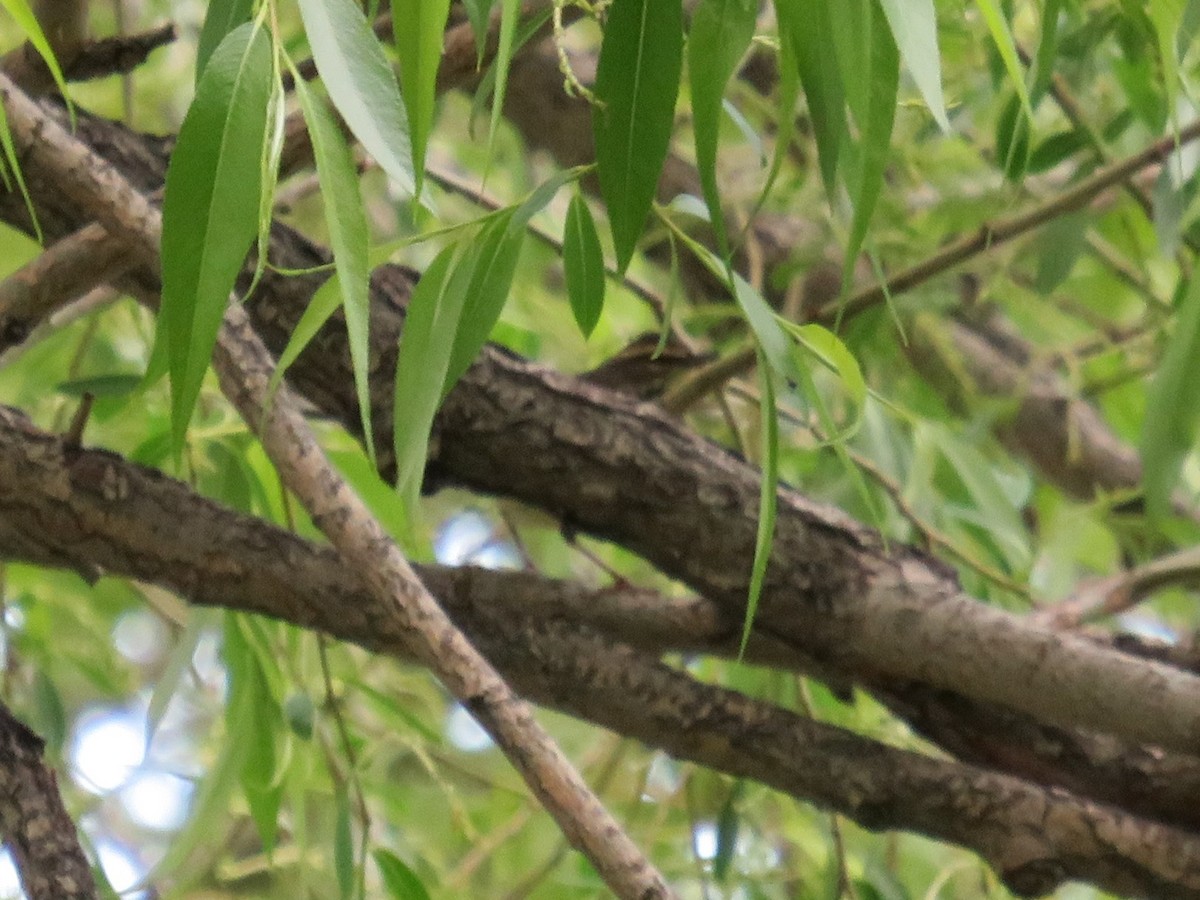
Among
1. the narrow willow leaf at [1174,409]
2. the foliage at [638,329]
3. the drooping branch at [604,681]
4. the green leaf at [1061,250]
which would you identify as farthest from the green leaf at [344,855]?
the green leaf at [1061,250]

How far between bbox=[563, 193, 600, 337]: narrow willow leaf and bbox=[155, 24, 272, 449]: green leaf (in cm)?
15

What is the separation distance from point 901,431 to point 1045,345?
19.2 inches

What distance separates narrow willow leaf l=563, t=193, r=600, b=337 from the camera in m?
0.49

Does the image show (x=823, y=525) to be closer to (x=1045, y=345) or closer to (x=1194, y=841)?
(x=1194, y=841)

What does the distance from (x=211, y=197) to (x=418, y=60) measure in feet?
0.19

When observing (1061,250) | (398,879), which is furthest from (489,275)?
(1061,250)

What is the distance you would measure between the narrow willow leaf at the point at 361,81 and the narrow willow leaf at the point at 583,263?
13cm

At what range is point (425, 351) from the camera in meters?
0.46

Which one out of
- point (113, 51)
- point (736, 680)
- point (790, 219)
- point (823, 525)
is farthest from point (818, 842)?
point (113, 51)

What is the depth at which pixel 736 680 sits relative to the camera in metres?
0.89

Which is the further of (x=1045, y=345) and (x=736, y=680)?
(x=1045, y=345)

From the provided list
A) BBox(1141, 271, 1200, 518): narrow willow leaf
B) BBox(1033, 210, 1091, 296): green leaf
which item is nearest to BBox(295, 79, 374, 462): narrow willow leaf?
BBox(1141, 271, 1200, 518): narrow willow leaf

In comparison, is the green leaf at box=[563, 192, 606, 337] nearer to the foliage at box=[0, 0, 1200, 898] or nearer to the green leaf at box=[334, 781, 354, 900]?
the foliage at box=[0, 0, 1200, 898]

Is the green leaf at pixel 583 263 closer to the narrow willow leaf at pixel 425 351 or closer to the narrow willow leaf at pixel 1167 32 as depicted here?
the narrow willow leaf at pixel 425 351
